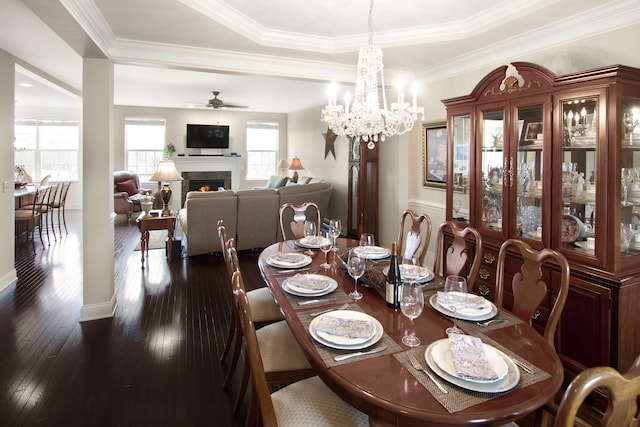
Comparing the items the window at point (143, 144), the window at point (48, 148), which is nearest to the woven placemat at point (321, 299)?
the window at point (143, 144)

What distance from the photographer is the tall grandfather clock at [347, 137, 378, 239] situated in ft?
17.8

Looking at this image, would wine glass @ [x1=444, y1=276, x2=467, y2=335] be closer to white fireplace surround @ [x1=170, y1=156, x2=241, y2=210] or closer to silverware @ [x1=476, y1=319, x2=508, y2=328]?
silverware @ [x1=476, y1=319, x2=508, y2=328]

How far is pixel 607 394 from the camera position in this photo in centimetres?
77

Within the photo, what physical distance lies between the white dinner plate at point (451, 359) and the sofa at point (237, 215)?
412 cm

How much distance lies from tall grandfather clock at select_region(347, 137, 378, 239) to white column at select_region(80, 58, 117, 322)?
10.7 ft

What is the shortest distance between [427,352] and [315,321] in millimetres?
467

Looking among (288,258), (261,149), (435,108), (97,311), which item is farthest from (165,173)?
(261,149)

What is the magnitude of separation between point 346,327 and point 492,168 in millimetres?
2148

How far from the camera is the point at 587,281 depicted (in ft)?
7.29

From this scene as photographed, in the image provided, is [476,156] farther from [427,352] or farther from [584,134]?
[427,352]

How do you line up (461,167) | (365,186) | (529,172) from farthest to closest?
(365,186) → (461,167) → (529,172)

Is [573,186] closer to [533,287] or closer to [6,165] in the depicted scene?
[533,287]

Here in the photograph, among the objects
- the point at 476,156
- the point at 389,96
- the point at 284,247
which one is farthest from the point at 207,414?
the point at 389,96

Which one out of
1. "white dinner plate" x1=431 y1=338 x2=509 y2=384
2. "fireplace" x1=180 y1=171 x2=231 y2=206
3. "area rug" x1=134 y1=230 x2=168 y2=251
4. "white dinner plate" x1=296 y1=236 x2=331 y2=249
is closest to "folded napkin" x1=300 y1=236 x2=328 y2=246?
"white dinner plate" x1=296 y1=236 x2=331 y2=249
